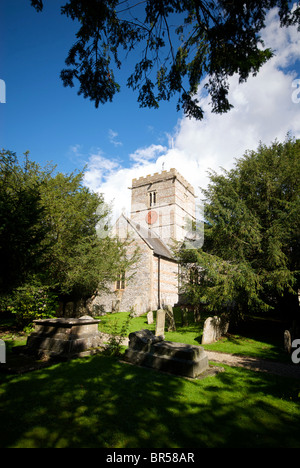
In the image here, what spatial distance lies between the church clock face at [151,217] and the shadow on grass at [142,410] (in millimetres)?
26807

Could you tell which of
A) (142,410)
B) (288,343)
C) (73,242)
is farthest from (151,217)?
(142,410)

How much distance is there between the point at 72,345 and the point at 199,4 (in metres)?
8.70

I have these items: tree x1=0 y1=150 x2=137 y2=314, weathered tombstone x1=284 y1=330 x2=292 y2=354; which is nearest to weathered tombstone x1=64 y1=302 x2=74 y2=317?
tree x1=0 y1=150 x2=137 y2=314

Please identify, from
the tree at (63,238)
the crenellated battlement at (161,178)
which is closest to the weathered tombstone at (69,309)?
the tree at (63,238)

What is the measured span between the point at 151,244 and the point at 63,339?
52.2 ft

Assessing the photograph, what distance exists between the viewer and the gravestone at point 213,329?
9748 mm

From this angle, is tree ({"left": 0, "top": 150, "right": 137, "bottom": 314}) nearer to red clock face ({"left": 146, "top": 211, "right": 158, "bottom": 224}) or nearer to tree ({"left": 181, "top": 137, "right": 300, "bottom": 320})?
tree ({"left": 181, "top": 137, "right": 300, "bottom": 320})

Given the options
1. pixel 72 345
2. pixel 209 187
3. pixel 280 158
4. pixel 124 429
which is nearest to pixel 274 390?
pixel 124 429

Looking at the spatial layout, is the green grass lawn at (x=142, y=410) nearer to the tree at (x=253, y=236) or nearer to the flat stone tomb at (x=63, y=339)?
the flat stone tomb at (x=63, y=339)

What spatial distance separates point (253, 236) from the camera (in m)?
11.2

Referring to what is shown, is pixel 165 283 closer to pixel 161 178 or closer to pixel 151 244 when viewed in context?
pixel 151 244

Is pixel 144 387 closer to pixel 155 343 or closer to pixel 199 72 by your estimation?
pixel 155 343

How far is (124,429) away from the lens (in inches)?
121

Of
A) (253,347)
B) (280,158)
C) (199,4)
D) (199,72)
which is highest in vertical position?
(280,158)
